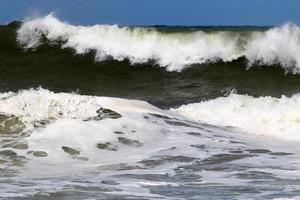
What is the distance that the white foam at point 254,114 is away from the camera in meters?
10.4

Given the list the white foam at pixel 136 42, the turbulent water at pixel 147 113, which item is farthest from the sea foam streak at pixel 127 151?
the white foam at pixel 136 42

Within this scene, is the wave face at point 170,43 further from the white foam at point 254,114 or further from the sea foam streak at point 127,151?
the sea foam streak at point 127,151

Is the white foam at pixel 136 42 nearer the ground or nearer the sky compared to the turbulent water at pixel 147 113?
nearer the sky

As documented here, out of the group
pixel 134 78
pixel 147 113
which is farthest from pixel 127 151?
pixel 134 78

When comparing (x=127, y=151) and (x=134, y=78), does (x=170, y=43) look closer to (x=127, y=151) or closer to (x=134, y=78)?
(x=134, y=78)

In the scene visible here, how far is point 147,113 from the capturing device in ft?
33.9

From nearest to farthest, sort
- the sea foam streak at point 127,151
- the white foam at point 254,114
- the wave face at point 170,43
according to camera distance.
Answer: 1. the sea foam streak at point 127,151
2. the white foam at point 254,114
3. the wave face at point 170,43

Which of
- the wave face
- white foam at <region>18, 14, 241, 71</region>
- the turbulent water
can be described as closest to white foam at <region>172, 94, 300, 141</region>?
the turbulent water

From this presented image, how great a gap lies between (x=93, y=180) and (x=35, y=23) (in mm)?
15103

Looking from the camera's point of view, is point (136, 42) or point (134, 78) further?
point (136, 42)

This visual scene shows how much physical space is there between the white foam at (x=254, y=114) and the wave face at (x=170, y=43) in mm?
4531

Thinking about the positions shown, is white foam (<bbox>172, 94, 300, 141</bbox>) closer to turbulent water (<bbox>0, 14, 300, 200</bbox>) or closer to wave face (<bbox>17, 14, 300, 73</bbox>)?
turbulent water (<bbox>0, 14, 300, 200</bbox>)

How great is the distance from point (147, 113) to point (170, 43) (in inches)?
357

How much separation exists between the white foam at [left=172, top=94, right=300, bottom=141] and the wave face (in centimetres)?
453
